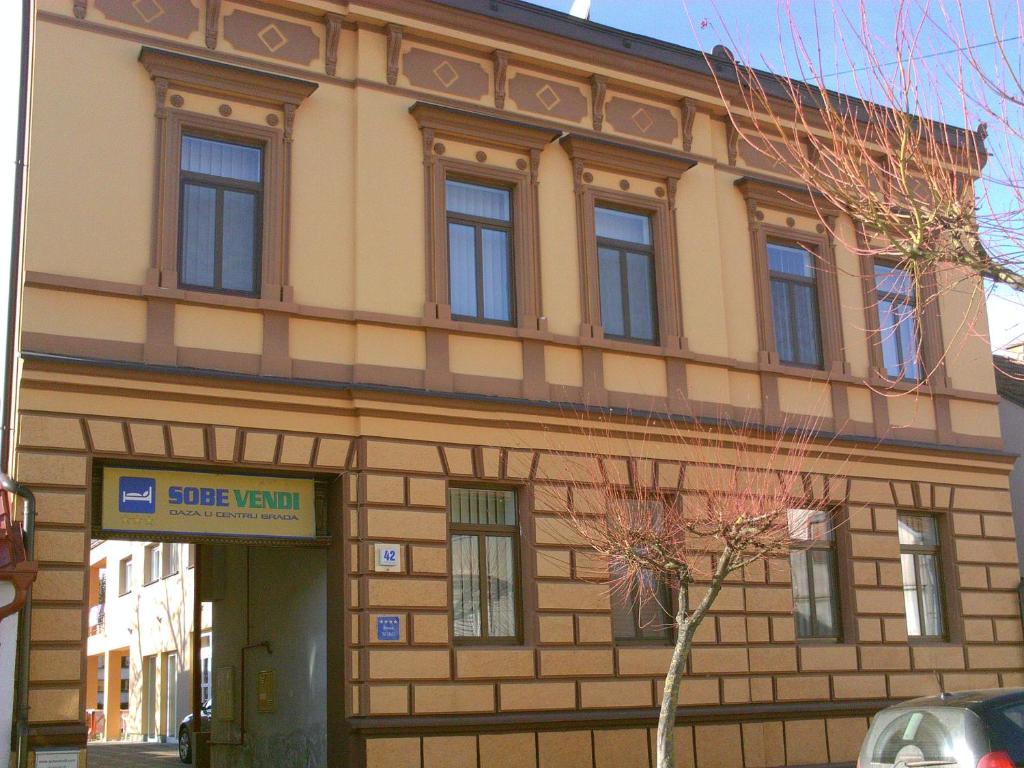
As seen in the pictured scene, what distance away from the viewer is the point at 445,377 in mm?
16141

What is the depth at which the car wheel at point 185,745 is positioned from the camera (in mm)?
25428

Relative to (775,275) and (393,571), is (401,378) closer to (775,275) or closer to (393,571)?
(393,571)

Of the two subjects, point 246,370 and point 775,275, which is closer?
point 246,370

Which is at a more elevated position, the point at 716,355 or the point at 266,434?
the point at 716,355

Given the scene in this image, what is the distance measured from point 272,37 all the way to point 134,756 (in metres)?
18.0

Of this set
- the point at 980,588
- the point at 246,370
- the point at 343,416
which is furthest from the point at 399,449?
the point at 980,588

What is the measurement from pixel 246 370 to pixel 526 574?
4.25 meters

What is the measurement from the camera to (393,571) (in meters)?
15.2

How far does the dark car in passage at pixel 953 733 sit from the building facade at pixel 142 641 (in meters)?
21.6

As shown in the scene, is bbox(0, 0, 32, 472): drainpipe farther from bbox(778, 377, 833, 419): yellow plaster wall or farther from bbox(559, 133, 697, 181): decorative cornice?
bbox(778, 377, 833, 419): yellow plaster wall

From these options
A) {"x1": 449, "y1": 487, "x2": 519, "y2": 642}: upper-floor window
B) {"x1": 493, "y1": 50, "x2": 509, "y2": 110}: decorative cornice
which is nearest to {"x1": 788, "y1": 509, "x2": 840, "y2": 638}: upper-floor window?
{"x1": 449, "y1": 487, "x2": 519, "y2": 642}: upper-floor window

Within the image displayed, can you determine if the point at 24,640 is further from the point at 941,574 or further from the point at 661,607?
the point at 941,574

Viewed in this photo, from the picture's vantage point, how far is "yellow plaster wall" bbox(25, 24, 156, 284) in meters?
14.3

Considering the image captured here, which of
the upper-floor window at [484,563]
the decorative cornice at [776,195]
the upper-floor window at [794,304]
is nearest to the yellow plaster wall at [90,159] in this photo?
the upper-floor window at [484,563]
